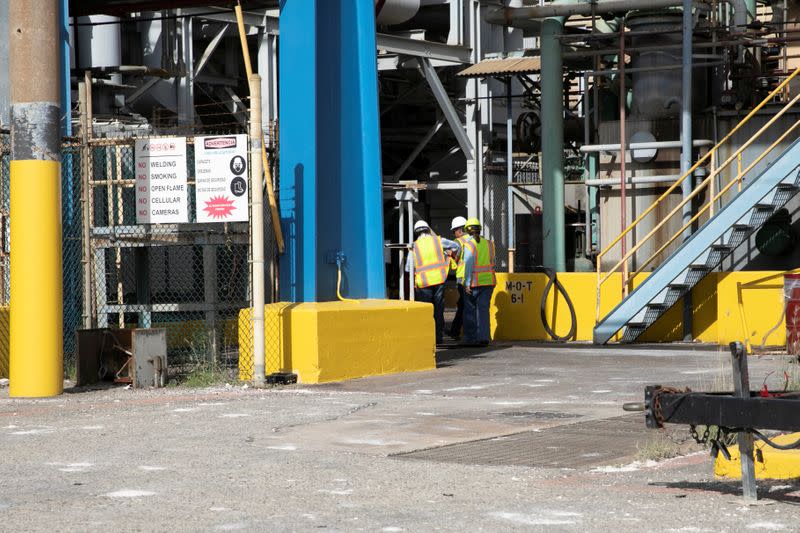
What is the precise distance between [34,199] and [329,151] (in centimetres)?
376

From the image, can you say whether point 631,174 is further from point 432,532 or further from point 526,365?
point 432,532

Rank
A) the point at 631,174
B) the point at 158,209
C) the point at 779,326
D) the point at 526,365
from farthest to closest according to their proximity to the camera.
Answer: the point at 631,174 → the point at 779,326 → the point at 526,365 → the point at 158,209

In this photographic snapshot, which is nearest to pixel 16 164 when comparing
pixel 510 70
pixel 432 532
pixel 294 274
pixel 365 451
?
pixel 294 274

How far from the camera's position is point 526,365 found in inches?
645

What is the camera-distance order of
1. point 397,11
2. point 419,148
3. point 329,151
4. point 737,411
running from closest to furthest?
point 737,411 < point 329,151 < point 397,11 < point 419,148

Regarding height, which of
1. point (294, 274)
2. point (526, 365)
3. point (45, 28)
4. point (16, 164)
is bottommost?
point (526, 365)

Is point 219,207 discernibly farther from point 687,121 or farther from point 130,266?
point 687,121

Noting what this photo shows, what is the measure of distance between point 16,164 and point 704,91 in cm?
1263

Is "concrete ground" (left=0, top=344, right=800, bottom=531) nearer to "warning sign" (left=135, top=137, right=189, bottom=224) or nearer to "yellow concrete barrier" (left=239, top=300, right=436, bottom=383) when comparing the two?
"yellow concrete barrier" (left=239, top=300, right=436, bottom=383)

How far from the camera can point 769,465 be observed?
7973 millimetres

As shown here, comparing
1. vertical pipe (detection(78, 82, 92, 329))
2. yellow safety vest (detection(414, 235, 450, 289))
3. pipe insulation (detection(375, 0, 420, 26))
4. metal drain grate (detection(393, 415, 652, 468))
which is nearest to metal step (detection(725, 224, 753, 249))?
yellow safety vest (detection(414, 235, 450, 289))

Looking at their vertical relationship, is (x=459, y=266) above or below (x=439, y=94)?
below

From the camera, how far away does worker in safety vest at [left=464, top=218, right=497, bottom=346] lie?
19.5m

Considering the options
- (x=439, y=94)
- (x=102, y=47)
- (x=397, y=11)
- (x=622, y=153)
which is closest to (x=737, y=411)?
(x=622, y=153)
